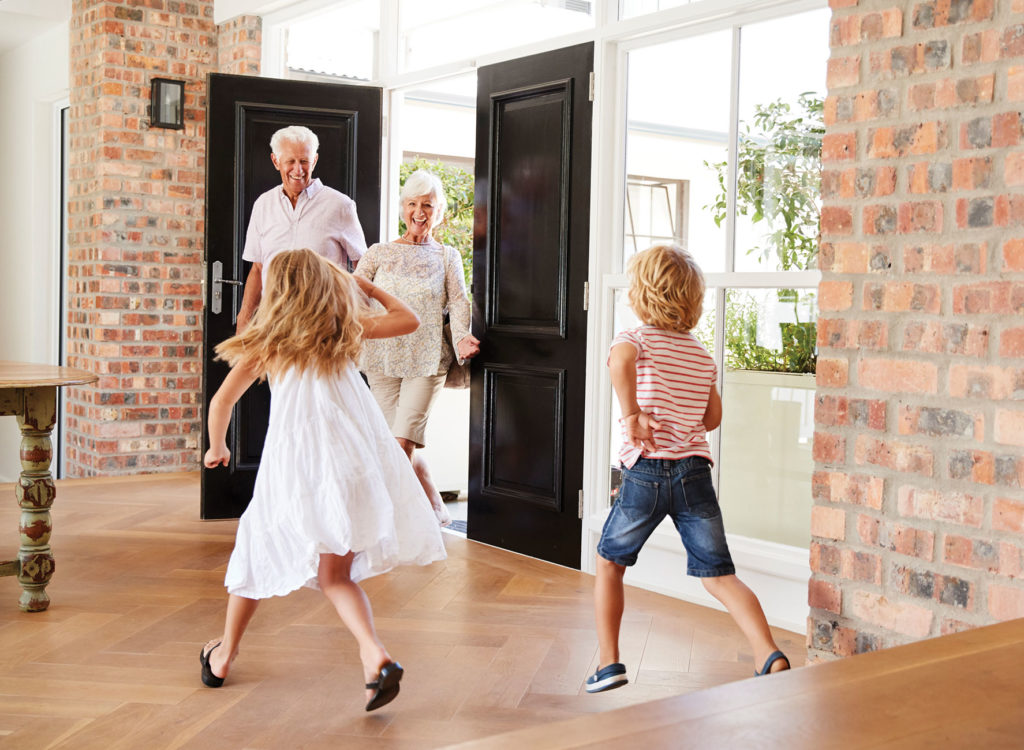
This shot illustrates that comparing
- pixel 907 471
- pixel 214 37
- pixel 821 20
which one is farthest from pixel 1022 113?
pixel 214 37

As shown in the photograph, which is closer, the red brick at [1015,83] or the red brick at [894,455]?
the red brick at [1015,83]

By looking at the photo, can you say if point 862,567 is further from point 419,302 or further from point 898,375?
point 419,302

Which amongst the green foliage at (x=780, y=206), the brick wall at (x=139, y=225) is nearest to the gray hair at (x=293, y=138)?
the brick wall at (x=139, y=225)

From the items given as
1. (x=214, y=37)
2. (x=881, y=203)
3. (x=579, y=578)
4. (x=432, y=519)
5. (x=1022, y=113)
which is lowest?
(x=579, y=578)

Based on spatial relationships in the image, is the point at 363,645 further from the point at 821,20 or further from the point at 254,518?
the point at 821,20

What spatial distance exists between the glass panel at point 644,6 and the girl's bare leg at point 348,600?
7.62 ft

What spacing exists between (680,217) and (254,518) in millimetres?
1965

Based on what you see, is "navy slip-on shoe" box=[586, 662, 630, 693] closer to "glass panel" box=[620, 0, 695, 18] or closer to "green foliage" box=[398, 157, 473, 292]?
"glass panel" box=[620, 0, 695, 18]

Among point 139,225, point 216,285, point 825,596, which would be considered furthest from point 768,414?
point 139,225

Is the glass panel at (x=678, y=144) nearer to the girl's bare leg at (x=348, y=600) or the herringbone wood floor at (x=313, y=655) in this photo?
Answer: the herringbone wood floor at (x=313, y=655)

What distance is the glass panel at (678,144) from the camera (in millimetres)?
3773

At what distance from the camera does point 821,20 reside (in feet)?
11.3

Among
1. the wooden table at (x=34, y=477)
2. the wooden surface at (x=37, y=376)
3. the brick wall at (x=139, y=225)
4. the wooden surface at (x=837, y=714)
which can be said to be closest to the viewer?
the wooden surface at (x=837, y=714)

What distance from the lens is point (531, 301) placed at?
14.5ft
